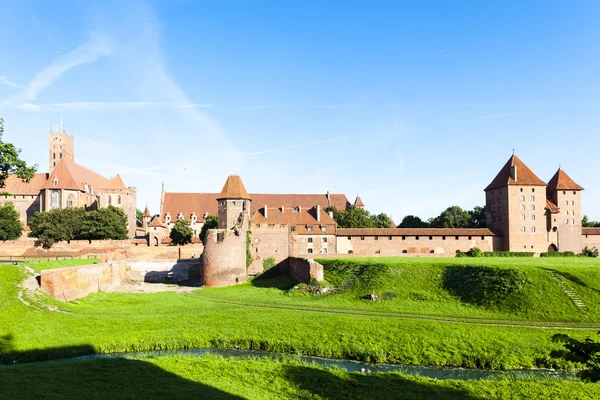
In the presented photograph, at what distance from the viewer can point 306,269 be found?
134ft

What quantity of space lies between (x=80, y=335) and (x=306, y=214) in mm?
41041

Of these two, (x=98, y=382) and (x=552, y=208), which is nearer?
(x=98, y=382)

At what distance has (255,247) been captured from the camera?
51.2 meters

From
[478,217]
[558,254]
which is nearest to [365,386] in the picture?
[558,254]

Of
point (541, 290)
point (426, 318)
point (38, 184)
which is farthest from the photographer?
point (38, 184)

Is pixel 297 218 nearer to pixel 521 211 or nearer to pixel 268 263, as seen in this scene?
pixel 268 263

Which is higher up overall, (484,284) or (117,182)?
(117,182)

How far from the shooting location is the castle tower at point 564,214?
64.0 m

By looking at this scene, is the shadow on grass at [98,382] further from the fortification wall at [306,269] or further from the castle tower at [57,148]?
the castle tower at [57,148]

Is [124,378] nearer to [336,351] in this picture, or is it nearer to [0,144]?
[336,351]

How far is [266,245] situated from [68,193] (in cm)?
4980

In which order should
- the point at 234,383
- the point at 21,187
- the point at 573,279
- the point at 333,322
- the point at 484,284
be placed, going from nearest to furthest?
the point at 234,383 → the point at 333,322 → the point at 573,279 → the point at 484,284 → the point at 21,187

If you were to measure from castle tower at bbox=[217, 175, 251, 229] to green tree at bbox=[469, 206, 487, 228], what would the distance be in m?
44.1

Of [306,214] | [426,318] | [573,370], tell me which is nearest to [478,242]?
[306,214]
